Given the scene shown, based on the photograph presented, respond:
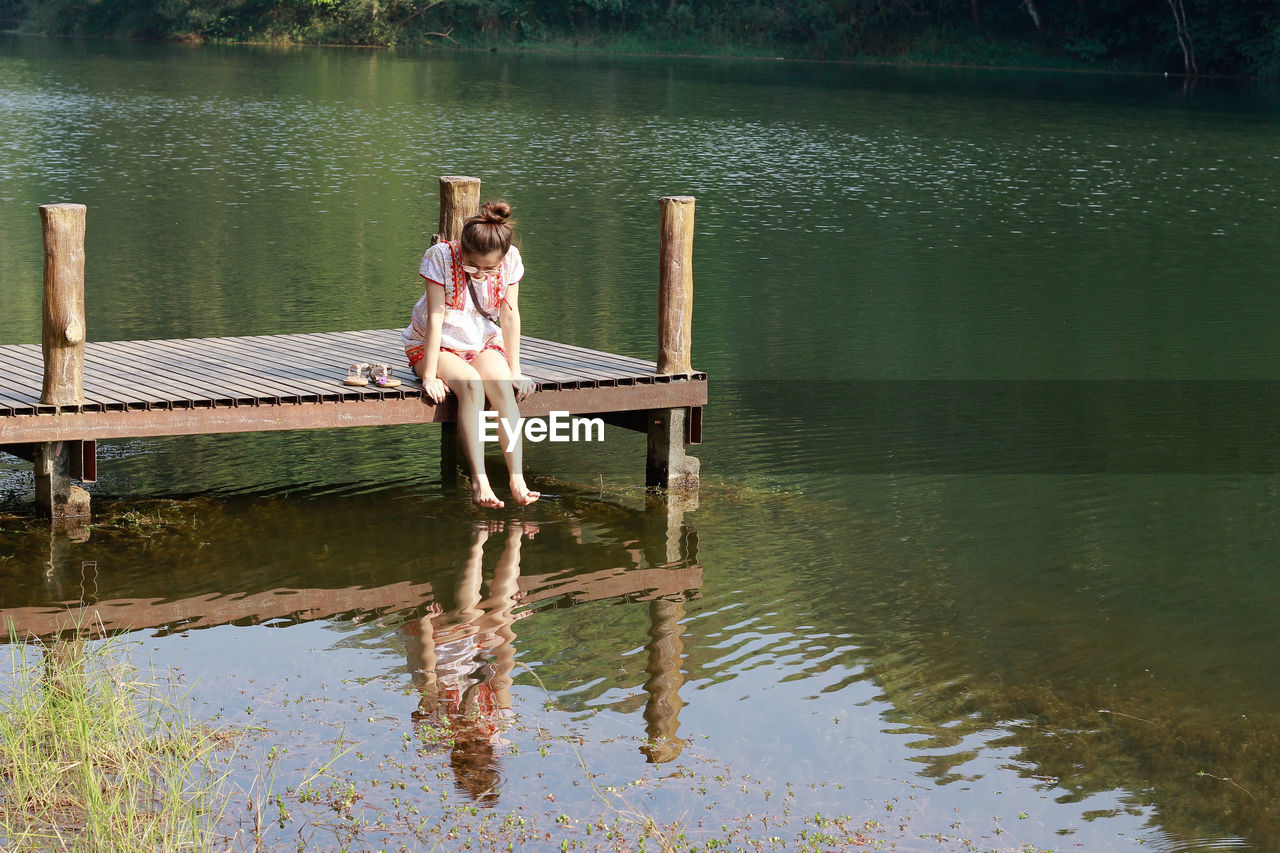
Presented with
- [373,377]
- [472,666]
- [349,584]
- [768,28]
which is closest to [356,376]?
[373,377]

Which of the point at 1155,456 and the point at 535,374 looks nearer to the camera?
the point at 535,374

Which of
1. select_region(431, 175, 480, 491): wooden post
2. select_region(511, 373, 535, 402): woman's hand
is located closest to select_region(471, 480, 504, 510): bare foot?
select_region(511, 373, 535, 402): woman's hand

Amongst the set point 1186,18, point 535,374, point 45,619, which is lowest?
point 45,619

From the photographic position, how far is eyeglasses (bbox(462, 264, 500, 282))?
809 centimetres

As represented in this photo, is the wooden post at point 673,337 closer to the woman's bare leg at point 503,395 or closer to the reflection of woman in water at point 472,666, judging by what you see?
the woman's bare leg at point 503,395

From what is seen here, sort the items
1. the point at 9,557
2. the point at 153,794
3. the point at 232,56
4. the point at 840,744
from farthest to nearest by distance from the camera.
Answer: the point at 232,56, the point at 9,557, the point at 840,744, the point at 153,794

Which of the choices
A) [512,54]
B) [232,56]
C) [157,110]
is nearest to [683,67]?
[512,54]

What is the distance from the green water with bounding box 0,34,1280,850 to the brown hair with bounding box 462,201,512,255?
4.55ft

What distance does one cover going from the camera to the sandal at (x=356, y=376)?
8250 mm

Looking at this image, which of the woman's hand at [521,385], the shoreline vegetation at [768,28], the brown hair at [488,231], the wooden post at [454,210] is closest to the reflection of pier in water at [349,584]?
the woman's hand at [521,385]

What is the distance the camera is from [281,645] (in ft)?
21.9

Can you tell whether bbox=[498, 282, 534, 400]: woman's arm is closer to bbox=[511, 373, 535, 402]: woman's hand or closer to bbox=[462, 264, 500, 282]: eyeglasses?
bbox=[511, 373, 535, 402]: woman's hand

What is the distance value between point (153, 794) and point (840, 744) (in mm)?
2292

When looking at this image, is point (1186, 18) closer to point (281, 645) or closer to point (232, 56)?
point (232, 56)
